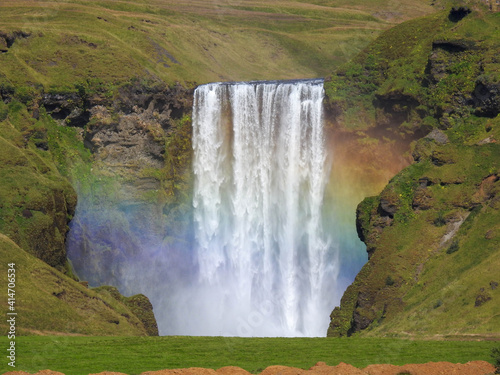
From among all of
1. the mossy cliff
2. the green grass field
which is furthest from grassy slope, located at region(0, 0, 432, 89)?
the green grass field

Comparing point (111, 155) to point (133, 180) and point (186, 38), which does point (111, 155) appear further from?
point (186, 38)

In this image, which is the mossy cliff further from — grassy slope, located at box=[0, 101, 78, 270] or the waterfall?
grassy slope, located at box=[0, 101, 78, 270]

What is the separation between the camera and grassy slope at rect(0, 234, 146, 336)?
184ft

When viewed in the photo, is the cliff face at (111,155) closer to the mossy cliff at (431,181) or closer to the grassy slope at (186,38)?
the grassy slope at (186,38)

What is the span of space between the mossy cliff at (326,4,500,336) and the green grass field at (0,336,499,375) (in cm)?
422

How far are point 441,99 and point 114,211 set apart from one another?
116 feet

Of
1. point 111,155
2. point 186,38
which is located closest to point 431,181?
point 111,155

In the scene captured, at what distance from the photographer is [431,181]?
68.7 m

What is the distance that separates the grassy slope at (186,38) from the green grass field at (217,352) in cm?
4403

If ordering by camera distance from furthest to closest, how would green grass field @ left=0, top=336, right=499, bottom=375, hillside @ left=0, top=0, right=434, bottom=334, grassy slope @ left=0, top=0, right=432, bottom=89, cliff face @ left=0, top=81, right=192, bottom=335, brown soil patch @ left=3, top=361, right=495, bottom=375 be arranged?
grassy slope @ left=0, top=0, right=432, bottom=89
cliff face @ left=0, top=81, right=192, bottom=335
hillside @ left=0, top=0, right=434, bottom=334
green grass field @ left=0, top=336, right=499, bottom=375
brown soil patch @ left=3, top=361, right=495, bottom=375

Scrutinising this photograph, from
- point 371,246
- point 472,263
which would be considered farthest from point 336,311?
point 472,263

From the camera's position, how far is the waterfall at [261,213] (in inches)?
3307

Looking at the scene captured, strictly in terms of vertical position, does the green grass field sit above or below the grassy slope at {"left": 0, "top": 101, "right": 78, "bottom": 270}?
below

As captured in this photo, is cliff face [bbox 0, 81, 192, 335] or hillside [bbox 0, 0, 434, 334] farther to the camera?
cliff face [bbox 0, 81, 192, 335]
